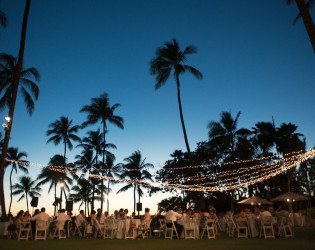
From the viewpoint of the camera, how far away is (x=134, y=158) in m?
42.8

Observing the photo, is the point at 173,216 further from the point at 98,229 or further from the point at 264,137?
the point at 264,137

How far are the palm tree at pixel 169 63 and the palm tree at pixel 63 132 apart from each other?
1700cm

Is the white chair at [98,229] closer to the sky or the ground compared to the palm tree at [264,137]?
closer to the ground

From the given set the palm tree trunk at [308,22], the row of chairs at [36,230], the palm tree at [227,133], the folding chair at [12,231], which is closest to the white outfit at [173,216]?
the row of chairs at [36,230]

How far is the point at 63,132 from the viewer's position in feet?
118

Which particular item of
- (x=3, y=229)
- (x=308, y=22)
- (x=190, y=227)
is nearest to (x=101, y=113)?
(x=3, y=229)

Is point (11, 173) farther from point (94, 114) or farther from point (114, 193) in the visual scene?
point (94, 114)

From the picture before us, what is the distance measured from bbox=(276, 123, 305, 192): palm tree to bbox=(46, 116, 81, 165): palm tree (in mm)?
23477

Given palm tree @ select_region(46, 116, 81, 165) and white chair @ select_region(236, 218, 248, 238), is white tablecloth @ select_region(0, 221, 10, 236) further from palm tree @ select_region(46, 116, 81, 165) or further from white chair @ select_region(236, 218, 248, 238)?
palm tree @ select_region(46, 116, 81, 165)

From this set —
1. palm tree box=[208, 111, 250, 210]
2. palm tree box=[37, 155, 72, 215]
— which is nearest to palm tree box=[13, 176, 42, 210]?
palm tree box=[37, 155, 72, 215]

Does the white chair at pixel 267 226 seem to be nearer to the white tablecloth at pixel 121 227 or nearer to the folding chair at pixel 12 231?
the white tablecloth at pixel 121 227

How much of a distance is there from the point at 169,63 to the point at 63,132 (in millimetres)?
19068

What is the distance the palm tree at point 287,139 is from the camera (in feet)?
88.1

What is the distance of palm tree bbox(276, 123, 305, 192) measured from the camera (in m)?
26.9
